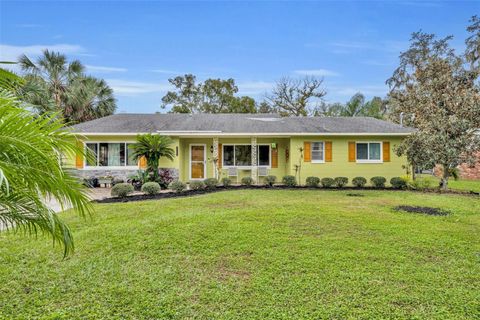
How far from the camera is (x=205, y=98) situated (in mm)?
36812

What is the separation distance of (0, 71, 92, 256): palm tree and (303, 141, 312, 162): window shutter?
14074 mm

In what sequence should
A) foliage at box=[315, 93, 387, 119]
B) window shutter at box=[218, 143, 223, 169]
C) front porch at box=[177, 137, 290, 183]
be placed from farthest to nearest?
foliage at box=[315, 93, 387, 119]
window shutter at box=[218, 143, 223, 169]
front porch at box=[177, 137, 290, 183]

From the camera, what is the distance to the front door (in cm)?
1739

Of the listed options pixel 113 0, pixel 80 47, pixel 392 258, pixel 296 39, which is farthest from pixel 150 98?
pixel 392 258

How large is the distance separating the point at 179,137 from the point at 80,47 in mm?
9416

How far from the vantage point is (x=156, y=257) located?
528 centimetres

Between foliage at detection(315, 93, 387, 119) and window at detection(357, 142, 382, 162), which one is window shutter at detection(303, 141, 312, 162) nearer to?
window at detection(357, 142, 382, 162)

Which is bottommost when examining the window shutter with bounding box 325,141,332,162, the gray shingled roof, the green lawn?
the green lawn

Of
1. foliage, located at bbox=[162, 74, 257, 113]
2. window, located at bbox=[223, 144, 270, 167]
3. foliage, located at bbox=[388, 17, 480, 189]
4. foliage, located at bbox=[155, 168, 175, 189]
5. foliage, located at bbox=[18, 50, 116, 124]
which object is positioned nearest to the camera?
foliage, located at bbox=[388, 17, 480, 189]

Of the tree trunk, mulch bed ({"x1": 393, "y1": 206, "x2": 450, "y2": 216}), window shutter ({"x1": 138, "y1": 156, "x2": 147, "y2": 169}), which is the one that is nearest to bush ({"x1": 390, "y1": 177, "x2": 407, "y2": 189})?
the tree trunk

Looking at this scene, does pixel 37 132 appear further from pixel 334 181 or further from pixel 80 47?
pixel 80 47

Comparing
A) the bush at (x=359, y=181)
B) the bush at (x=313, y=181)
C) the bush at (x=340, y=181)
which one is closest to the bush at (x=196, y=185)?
the bush at (x=313, y=181)

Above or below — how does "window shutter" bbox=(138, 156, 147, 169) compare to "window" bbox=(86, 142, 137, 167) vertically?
below

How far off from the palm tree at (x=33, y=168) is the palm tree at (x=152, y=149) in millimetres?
11759
